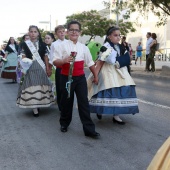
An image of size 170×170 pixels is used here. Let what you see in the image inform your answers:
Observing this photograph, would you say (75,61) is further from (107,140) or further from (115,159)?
(115,159)

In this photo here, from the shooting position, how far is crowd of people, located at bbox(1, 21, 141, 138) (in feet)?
16.4

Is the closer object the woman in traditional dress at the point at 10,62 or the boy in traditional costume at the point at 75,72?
the boy in traditional costume at the point at 75,72

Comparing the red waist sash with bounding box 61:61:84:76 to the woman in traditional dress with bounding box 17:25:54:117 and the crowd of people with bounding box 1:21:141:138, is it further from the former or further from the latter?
the woman in traditional dress with bounding box 17:25:54:117

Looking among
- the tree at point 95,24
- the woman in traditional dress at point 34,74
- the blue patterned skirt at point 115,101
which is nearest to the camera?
the blue patterned skirt at point 115,101

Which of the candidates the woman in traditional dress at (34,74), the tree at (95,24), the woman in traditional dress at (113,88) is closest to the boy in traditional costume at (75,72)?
the woman in traditional dress at (113,88)

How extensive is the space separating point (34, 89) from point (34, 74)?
0.28m

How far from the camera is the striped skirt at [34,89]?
6.50 m

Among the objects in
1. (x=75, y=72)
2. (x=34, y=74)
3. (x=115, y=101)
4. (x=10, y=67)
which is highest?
(x=75, y=72)

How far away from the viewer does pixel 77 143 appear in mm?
4727

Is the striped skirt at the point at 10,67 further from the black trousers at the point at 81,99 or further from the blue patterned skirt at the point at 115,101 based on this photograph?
the black trousers at the point at 81,99

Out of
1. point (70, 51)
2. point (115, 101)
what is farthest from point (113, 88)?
point (70, 51)

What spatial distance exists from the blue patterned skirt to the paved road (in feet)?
0.98

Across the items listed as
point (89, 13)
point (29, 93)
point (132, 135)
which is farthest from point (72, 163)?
point (89, 13)

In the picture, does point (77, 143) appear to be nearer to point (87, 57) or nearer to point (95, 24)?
point (87, 57)
